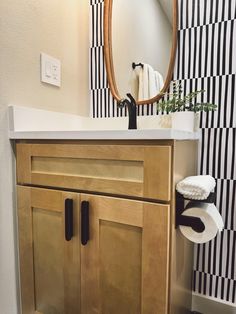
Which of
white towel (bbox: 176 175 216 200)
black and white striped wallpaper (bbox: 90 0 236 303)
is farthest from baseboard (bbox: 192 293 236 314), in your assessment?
white towel (bbox: 176 175 216 200)

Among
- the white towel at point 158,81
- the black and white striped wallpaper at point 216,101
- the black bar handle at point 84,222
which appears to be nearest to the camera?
the black bar handle at point 84,222

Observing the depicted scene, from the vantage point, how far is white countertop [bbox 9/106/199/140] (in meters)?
0.68

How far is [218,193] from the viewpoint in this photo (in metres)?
1.07

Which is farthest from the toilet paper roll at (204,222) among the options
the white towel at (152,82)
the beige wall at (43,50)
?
the beige wall at (43,50)

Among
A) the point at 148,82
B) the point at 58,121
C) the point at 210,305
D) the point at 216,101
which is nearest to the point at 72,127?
the point at 58,121

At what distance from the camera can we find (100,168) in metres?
0.77

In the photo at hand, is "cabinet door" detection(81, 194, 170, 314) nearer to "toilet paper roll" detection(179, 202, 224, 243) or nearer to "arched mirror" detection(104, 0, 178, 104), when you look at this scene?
"toilet paper roll" detection(179, 202, 224, 243)

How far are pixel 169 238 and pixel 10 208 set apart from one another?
2.17 ft

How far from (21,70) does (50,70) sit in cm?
17

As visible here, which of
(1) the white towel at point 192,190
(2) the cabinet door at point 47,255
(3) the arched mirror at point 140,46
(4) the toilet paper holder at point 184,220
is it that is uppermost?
(3) the arched mirror at point 140,46

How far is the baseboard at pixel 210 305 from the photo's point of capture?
1.08 m

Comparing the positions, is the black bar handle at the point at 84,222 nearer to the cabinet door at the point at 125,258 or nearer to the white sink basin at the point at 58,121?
the cabinet door at the point at 125,258

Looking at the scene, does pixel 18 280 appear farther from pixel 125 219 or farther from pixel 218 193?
pixel 218 193

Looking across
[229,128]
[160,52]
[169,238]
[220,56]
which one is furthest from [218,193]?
[160,52]
